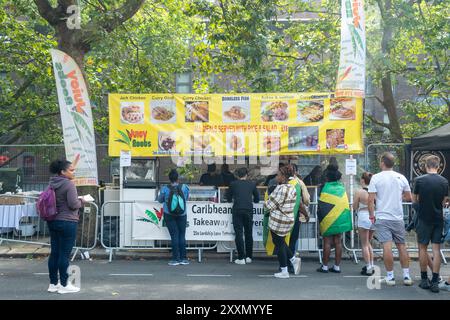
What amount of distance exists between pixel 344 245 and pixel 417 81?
6924 mm

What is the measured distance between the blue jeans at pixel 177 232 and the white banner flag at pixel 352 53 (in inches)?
159

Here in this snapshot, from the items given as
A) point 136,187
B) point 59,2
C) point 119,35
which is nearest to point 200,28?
point 119,35

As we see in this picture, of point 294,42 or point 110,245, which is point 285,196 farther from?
point 294,42

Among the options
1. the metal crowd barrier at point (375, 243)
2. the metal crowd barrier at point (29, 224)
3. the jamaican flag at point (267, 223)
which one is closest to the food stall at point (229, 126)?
the metal crowd barrier at point (29, 224)

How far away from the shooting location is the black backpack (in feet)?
34.7

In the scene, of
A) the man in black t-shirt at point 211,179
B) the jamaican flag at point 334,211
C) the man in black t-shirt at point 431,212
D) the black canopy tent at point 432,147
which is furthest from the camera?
the man in black t-shirt at point 211,179

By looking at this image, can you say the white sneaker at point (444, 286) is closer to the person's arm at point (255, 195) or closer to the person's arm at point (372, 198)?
the person's arm at point (372, 198)

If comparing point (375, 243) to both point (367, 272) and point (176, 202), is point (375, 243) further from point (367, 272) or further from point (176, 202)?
point (176, 202)

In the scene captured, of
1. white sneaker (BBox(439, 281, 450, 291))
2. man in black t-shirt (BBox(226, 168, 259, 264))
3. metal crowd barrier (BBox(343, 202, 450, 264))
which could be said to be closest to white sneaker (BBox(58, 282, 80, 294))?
man in black t-shirt (BBox(226, 168, 259, 264))

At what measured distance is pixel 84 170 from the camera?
11.8 meters

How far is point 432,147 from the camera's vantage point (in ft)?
38.7

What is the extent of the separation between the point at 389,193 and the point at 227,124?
432 cm

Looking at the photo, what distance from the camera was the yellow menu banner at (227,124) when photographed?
11.8m

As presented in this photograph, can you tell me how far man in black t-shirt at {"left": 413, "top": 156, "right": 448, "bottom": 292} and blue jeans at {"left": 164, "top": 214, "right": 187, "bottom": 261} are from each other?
4.38 metres
